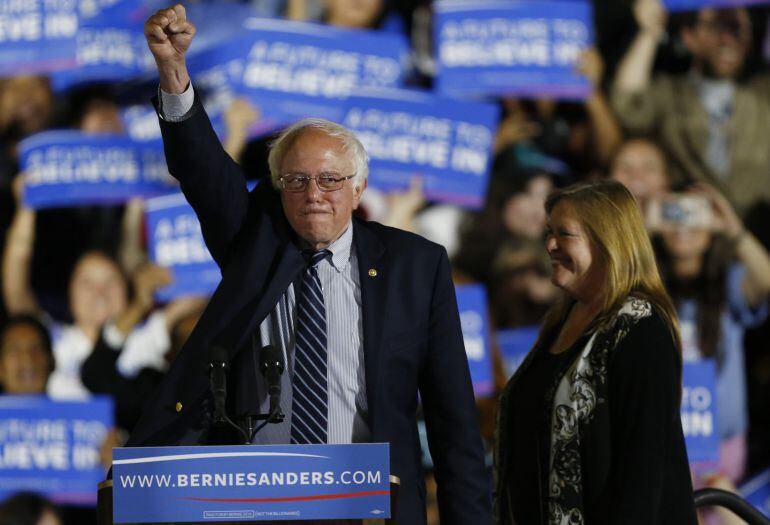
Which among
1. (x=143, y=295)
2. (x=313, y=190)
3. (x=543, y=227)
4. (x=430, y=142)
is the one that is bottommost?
(x=313, y=190)

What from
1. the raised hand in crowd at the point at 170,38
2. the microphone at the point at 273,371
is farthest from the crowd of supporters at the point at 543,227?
the microphone at the point at 273,371

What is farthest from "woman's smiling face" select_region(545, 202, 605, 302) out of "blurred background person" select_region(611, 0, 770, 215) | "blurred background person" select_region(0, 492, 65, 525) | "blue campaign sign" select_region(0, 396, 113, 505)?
"blurred background person" select_region(0, 492, 65, 525)

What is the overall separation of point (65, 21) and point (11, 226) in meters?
1.16

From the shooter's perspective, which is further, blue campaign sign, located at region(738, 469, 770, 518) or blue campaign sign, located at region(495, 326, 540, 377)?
blue campaign sign, located at region(495, 326, 540, 377)

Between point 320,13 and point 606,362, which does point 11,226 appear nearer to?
point 320,13

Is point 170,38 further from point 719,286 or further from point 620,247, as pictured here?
point 719,286

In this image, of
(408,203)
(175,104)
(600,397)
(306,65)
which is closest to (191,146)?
(175,104)

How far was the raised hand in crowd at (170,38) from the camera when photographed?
2168mm

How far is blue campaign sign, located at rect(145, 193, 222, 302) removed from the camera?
5.78m

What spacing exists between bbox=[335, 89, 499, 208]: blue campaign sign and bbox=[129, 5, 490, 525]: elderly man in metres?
3.24

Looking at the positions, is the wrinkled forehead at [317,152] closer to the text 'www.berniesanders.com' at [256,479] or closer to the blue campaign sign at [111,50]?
the text 'www.berniesanders.com' at [256,479]

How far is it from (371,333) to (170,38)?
2.39 ft

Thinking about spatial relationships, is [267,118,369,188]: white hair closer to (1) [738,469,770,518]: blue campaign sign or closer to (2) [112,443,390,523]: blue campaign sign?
(2) [112,443,390,523]: blue campaign sign

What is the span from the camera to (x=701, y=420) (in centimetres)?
543
